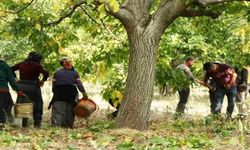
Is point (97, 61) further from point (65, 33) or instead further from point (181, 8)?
point (181, 8)

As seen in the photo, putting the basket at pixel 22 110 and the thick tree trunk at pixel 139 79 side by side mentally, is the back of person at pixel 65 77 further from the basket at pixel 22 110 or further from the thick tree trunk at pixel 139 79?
the thick tree trunk at pixel 139 79

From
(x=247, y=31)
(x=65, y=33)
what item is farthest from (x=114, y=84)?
(x=247, y=31)

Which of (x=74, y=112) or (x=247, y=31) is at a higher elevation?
(x=247, y=31)

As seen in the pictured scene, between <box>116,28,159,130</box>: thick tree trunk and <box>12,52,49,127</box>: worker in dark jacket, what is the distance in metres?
2.61

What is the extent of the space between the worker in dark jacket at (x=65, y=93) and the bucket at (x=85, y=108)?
1.17 feet

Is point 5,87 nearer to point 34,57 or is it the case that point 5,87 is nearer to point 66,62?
point 34,57

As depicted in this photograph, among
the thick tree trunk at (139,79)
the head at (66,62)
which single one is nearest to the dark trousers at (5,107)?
the head at (66,62)

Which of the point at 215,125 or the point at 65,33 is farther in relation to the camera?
the point at 65,33

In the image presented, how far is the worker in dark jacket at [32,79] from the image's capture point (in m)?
10.9

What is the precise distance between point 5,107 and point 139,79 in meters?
2.98

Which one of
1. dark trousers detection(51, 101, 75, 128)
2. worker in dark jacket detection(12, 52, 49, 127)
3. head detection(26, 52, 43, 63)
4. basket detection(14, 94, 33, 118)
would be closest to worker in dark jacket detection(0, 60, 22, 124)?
basket detection(14, 94, 33, 118)

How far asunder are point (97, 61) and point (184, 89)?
2801mm

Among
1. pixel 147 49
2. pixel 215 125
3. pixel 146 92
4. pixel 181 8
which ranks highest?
pixel 181 8

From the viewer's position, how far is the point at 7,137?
7.79m
